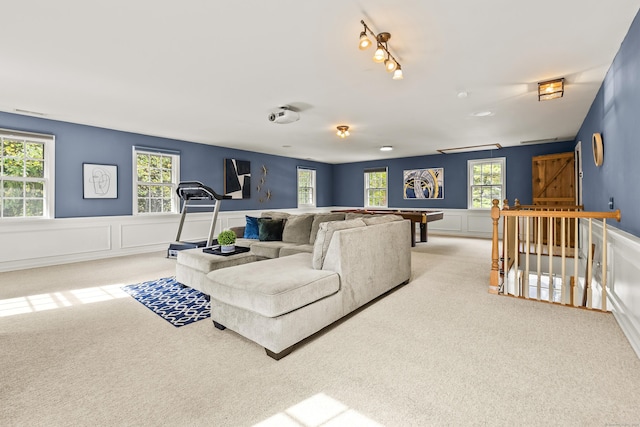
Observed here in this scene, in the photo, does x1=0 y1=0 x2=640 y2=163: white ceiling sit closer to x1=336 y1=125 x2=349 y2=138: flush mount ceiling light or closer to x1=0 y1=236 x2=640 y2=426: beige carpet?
Result: x1=336 y1=125 x2=349 y2=138: flush mount ceiling light

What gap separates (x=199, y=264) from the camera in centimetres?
341

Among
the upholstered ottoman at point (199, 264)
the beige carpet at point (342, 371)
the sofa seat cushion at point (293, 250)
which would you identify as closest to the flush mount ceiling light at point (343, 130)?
the sofa seat cushion at point (293, 250)

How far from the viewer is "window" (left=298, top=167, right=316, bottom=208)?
9.92m

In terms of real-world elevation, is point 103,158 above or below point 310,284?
above

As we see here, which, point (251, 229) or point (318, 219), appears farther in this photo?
point (251, 229)

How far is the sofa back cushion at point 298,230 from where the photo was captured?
4.47 metres

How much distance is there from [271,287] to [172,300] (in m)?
1.72

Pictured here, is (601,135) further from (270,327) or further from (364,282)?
(270,327)

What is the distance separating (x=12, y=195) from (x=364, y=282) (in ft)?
18.3

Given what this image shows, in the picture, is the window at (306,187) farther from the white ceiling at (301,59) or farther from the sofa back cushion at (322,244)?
the sofa back cushion at (322,244)

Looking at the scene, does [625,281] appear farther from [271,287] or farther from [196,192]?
[196,192]

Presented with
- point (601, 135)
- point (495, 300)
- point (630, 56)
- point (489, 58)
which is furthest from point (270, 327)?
point (601, 135)

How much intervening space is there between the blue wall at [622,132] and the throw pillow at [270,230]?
12.8 feet

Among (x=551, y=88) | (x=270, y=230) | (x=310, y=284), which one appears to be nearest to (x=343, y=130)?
(x=270, y=230)
